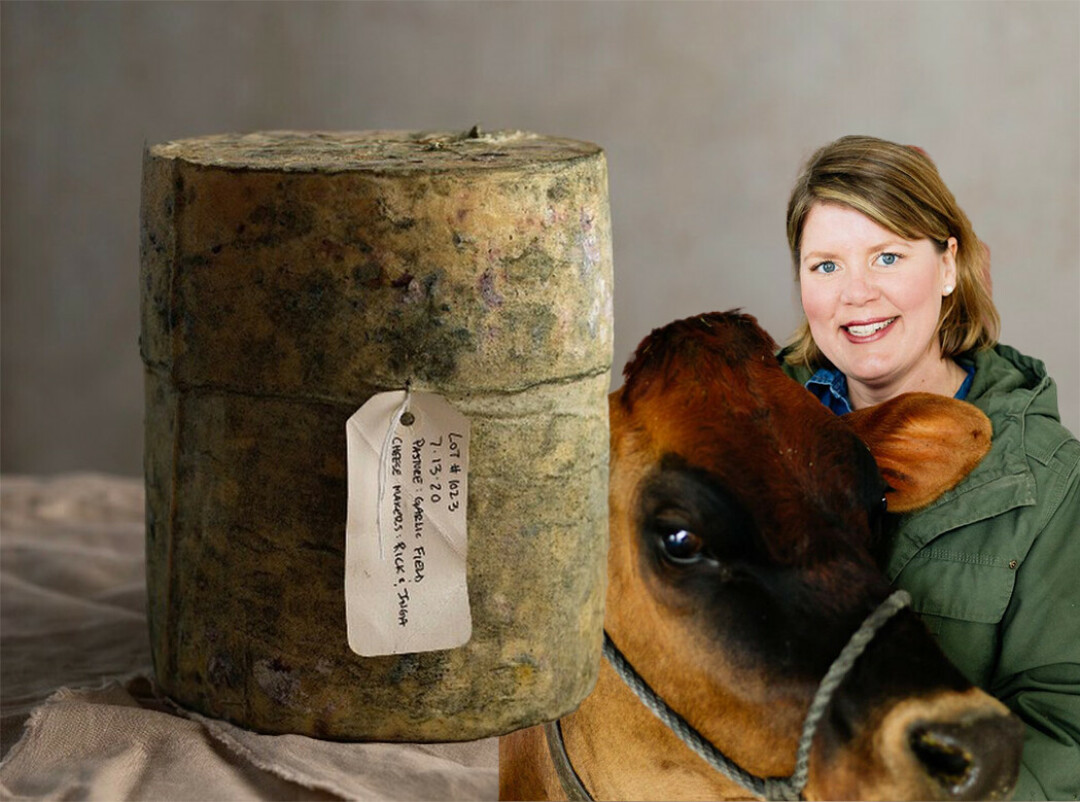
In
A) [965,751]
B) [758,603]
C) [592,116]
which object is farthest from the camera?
[592,116]

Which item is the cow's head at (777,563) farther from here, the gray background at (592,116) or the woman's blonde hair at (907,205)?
the gray background at (592,116)

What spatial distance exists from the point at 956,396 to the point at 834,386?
0.39 ft

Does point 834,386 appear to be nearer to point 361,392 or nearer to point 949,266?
point 949,266

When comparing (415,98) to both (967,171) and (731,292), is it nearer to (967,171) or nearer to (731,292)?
→ (731,292)

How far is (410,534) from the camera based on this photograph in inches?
50.0

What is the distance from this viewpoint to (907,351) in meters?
1.44

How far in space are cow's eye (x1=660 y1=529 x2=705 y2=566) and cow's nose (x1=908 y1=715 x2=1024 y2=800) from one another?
25cm

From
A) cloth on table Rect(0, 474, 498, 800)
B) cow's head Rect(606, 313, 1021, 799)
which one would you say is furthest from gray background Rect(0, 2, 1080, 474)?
cloth on table Rect(0, 474, 498, 800)

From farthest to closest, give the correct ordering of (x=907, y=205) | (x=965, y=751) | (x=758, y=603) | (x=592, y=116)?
(x=592, y=116)
(x=907, y=205)
(x=758, y=603)
(x=965, y=751)

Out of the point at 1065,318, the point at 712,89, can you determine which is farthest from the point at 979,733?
the point at 712,89

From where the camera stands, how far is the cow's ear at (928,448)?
1.38 metres

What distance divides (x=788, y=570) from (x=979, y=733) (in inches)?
8.3

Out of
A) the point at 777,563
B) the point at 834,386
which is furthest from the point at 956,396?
the point at 777,563

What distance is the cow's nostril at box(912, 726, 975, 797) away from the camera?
1171 mm
